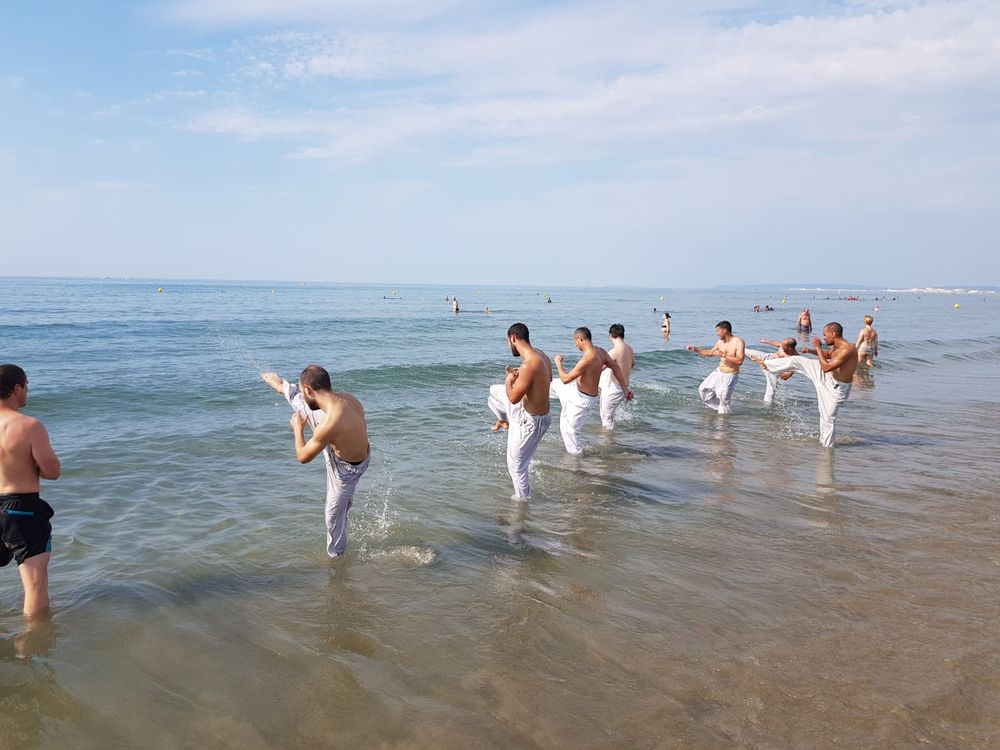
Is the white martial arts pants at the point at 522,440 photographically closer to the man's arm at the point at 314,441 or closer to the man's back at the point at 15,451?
the man's arm at the point at 314,441

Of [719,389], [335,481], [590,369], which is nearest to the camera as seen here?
[335,481]

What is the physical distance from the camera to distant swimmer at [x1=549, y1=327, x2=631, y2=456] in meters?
9.71

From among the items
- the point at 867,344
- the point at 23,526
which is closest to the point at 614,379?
the point at 23,526

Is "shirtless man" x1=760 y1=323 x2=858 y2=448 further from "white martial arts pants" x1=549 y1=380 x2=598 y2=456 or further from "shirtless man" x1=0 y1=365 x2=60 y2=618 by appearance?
"shirtless man" x1=0 y1=365 x2=60 y2=618

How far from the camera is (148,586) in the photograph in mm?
5555

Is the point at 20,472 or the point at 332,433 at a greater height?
the point at 332,433

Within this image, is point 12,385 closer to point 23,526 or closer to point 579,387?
point 23,526

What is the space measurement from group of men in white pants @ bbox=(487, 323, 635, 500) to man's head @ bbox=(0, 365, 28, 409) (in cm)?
417

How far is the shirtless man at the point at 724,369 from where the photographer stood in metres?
13.2

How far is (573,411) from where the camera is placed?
32.9ft

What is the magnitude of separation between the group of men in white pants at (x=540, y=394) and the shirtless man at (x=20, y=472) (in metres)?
4.15

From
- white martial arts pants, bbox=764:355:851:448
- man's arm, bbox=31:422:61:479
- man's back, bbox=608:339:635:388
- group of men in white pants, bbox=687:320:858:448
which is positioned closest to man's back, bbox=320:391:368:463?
man's arm, bbox=31:422:61:479

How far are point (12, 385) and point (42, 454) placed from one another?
520 mm

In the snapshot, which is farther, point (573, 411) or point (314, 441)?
point (573, 411)
